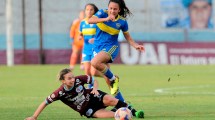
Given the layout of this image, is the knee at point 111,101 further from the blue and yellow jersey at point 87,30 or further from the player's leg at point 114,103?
the blue and yellow jersey at point 87,30

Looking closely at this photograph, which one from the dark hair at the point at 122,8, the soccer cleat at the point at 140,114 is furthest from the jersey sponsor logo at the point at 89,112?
the dark hair at the point at 122,8

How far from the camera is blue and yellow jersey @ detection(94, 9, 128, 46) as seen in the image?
1424 centimetres

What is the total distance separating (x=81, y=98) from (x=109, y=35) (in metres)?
1.89

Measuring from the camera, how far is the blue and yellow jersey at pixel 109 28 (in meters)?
14.2

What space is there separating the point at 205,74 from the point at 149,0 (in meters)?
11.7

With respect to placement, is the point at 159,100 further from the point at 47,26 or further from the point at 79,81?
the point at 47,26

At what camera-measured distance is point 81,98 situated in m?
12.9

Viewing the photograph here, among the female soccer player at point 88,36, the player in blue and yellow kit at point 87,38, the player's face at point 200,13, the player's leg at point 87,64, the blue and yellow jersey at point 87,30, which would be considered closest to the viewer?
the female soccer player at point 88,36

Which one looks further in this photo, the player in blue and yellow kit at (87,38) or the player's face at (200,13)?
the player's face at (200,13)

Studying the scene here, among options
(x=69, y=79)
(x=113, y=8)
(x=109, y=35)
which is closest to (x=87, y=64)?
(x=109, y=35)

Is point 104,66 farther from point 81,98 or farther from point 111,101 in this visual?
point 81,98

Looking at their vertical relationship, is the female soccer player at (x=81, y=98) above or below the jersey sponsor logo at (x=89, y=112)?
above

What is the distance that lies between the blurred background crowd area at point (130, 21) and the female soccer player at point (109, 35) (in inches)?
844

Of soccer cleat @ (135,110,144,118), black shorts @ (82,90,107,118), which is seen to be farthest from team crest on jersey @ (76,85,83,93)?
soccer cleat @ (135,110,144,118)
